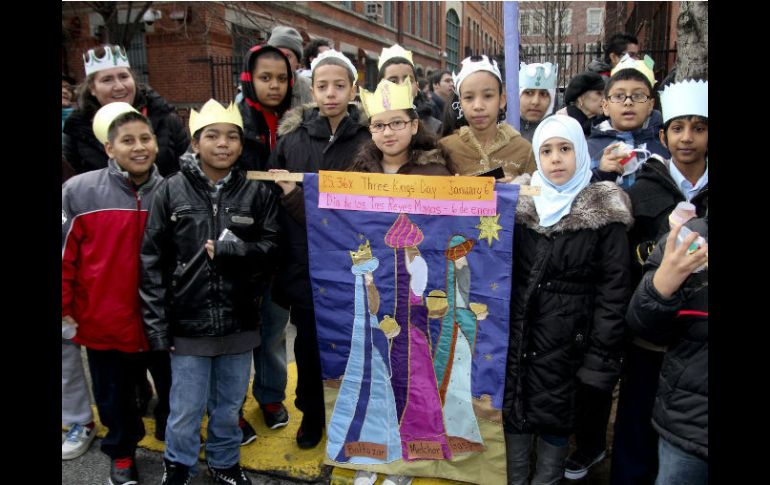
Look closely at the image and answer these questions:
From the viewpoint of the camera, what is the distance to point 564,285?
2584 millimetres

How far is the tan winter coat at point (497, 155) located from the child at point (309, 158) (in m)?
0.59

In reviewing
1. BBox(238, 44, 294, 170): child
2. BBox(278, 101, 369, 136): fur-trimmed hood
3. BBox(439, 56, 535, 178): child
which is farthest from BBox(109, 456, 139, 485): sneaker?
BBox(439, 56, 535, 178): child

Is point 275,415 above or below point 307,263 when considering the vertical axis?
below

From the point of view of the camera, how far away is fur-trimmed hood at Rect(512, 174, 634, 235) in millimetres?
2512

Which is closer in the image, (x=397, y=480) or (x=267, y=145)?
(x=397, y=480)

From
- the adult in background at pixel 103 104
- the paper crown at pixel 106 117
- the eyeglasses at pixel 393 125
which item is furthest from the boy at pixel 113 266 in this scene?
the eyeglasses at pixel 393 125

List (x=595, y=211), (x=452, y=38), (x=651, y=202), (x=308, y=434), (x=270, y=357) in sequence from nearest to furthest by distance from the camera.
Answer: (x=595, y=211) < (x=651, y=202) < (x=308, y=434) < (x=270, y=357) < (x=452, y=38)

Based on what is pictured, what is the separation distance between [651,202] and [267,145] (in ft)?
7.66

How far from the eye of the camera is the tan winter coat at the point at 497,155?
3.07 meters

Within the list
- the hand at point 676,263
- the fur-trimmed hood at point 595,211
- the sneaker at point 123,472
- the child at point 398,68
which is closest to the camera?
the hand at point 676,263

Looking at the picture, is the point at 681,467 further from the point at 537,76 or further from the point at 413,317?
the point at 537,76

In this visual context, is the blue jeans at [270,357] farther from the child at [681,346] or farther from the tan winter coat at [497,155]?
the child at [681,346]

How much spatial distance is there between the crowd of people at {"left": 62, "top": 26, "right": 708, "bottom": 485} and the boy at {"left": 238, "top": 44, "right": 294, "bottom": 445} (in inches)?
0.5

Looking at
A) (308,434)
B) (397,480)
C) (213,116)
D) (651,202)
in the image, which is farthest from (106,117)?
(651,202)
